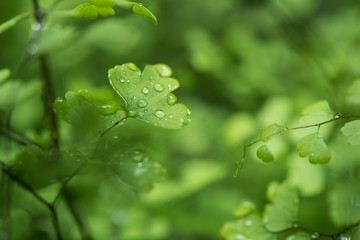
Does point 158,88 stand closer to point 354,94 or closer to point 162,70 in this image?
point 162,70

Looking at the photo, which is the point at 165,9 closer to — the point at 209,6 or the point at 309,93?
the point at 209,6

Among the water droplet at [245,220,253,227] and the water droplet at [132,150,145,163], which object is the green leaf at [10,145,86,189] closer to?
the water droplet at [132,150,145,163]

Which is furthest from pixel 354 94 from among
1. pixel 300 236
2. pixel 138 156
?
pixel 138 156

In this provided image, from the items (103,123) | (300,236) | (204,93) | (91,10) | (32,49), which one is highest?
(204,93)

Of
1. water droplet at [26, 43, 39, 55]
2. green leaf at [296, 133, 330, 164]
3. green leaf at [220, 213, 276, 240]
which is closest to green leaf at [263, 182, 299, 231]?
green leaf at [220, 213, 276, 240]

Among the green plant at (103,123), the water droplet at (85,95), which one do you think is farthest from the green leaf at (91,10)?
the water droplet at (85,95)
